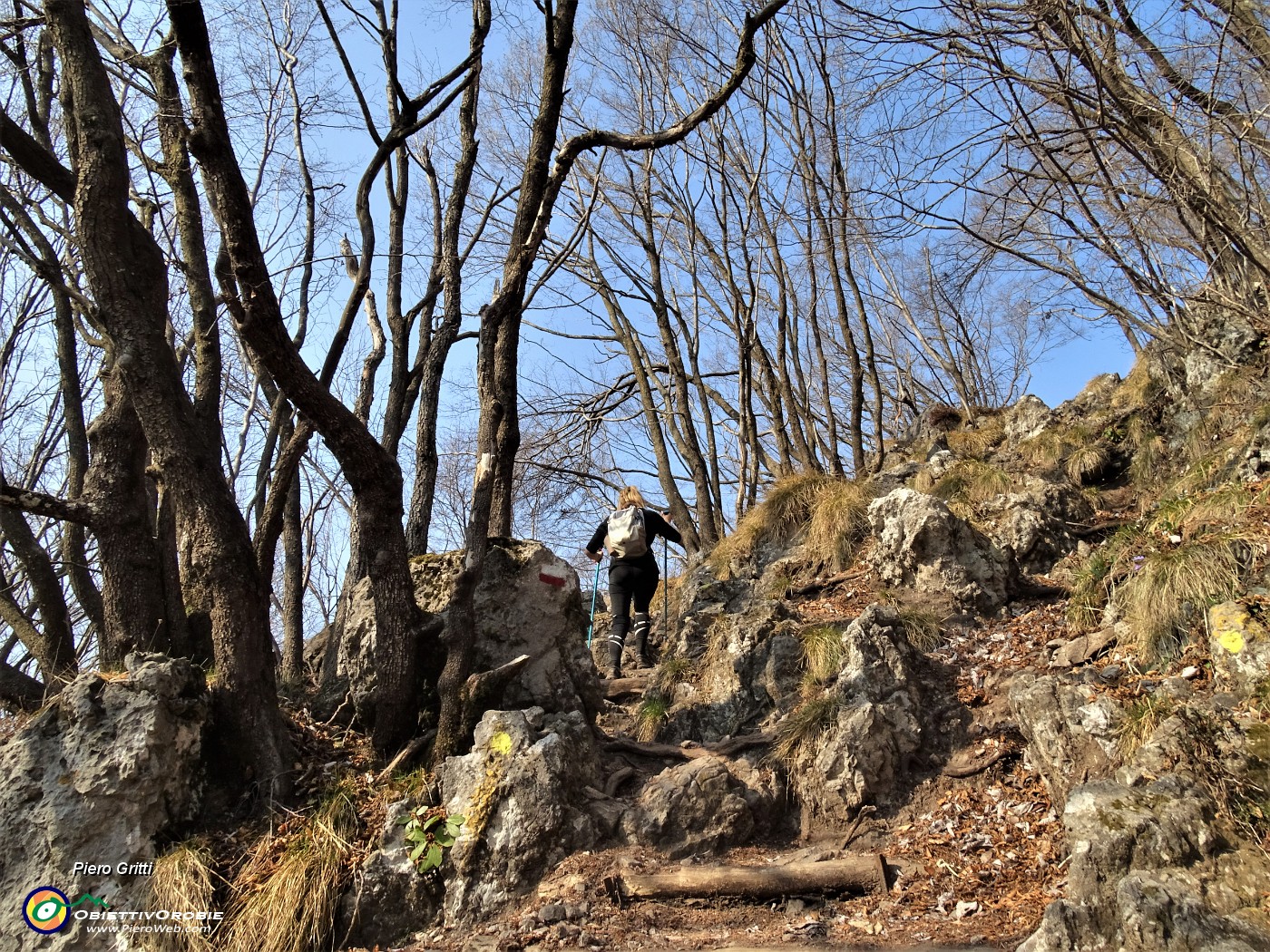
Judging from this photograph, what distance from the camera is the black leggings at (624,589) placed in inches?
302

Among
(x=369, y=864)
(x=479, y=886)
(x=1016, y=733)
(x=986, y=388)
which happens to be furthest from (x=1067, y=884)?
(x=986, y=388)

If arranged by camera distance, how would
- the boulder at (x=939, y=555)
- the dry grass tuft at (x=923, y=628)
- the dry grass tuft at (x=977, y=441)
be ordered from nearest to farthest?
1. the dry grass tuft at (x=923, y=628)
2. the boulder at (x=939, y=555)
3. the dry grass tuft at (x=977, y=441)

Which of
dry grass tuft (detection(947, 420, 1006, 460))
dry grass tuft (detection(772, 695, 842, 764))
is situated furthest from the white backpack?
dry grass tuft (detection(947, 420, 1006, 460))

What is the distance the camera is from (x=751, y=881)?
4.08 metres

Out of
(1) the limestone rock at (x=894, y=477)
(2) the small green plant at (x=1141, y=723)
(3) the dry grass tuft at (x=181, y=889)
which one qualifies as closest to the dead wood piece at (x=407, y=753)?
(3) the dry grass tuft at (x=181, y=889)

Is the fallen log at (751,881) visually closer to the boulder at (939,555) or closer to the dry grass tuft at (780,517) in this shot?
the boulder at (939,555)

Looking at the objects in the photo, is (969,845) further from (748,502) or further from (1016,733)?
(748,502)

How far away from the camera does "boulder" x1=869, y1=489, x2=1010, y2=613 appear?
264 inches

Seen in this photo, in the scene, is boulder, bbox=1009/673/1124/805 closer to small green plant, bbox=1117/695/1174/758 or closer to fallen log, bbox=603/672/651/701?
small green plant, bbox=1117/695/1174/758

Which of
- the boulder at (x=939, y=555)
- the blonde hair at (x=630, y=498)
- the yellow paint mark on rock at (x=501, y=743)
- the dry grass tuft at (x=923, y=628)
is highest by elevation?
the blonde hair at (x=630, y=498)

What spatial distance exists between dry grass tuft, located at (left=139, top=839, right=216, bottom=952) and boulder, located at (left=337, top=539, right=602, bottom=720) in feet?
4.29

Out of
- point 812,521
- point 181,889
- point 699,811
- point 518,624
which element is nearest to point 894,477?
point 812,521

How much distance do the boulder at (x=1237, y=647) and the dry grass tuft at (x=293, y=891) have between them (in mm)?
4697

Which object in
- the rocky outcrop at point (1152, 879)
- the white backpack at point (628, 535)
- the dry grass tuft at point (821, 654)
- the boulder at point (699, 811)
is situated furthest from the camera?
the white backpack at point (628, 535)
